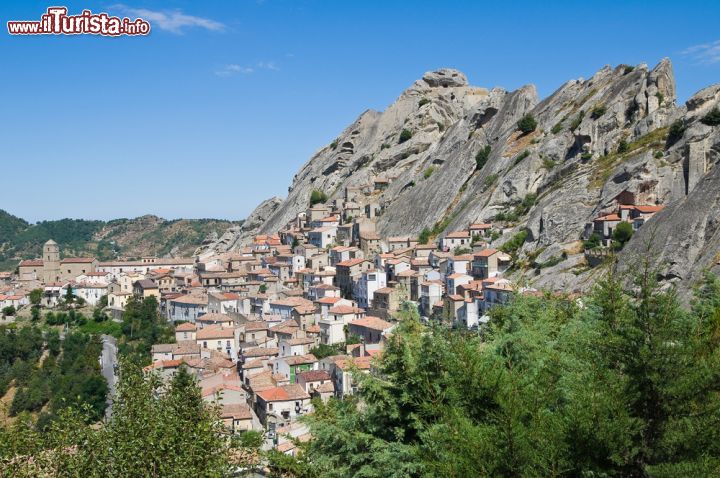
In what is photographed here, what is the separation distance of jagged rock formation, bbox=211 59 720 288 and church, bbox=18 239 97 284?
27.4 metres

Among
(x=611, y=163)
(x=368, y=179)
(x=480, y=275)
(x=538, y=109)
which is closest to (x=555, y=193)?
(x=611, y=163)

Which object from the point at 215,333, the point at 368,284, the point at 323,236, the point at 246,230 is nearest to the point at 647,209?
the point at 368,284

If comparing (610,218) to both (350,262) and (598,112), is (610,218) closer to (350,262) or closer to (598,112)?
(598,112)

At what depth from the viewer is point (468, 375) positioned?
30.6 feet

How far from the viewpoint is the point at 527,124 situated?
7194cm

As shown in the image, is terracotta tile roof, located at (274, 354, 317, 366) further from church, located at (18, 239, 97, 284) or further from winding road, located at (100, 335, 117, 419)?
church, located at (18, 239, 97, 284)

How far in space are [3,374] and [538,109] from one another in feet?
209

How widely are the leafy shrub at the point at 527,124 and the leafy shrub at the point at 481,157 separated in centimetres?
478

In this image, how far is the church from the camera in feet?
313

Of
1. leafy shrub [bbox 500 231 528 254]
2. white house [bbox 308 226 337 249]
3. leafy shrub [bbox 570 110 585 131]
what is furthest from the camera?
white house [bbox 308 226 337 249]

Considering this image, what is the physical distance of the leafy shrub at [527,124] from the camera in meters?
71.7

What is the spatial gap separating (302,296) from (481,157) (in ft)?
88.6

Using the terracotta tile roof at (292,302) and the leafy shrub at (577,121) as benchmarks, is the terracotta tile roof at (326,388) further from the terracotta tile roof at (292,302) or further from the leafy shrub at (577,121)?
the leafy shrub at (577,121)

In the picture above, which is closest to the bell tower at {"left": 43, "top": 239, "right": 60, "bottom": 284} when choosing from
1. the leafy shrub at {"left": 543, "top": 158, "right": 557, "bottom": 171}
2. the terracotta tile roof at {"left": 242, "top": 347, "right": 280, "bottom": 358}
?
the terracotta tile roof at {"left": 242, "top": 347, "right": 280, "bottom": 358}
